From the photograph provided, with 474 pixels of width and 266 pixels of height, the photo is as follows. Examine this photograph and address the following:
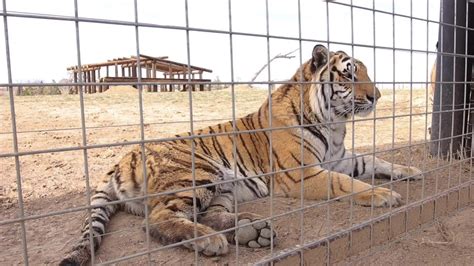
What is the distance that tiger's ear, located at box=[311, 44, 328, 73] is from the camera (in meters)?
2.96

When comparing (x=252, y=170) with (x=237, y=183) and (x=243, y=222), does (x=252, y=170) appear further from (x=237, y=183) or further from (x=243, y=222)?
(x=243, y=222)

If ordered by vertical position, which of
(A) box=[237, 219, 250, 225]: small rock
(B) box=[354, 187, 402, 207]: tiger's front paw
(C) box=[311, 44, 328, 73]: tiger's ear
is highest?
(C) box=[311, 44, 328, 73]: tiger's ear

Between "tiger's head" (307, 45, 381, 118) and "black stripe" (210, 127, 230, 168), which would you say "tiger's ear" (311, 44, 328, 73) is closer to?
"tiger's head" (307, 45, 381, 118)

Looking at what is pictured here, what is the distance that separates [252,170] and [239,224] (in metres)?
1.14

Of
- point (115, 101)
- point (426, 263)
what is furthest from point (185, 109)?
point (426, 263)

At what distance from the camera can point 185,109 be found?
313 inches

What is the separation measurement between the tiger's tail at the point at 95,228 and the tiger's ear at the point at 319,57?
157cm

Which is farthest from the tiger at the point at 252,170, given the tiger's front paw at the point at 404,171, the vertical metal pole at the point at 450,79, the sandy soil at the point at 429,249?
the vertical metal pole at the point at 450,79

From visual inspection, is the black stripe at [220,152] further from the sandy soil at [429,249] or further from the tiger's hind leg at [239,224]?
the sandy soil at [429,249]

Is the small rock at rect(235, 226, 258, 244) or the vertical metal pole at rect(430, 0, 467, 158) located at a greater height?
the vertical metal pole at rect(430, 0, 467, 158)

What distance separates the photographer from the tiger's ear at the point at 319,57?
9.70 ft

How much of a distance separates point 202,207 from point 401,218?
115 cm

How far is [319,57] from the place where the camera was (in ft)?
9.95

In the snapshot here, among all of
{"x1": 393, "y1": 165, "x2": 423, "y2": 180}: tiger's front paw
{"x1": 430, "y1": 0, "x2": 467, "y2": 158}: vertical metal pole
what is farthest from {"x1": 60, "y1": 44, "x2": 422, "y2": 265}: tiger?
{"x1": 430, "y1": 0, "x2": 467, "y2": 158}: vertical metal pole
